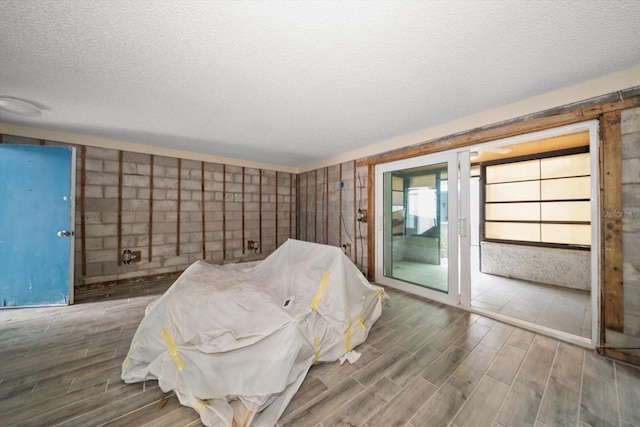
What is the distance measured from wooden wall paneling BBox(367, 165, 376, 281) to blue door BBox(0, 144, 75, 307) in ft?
14.2

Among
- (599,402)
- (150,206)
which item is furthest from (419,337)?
(150,206)

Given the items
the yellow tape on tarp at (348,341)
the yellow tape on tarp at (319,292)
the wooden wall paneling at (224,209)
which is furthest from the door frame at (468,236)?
the wooden wall paneling at (224,209)

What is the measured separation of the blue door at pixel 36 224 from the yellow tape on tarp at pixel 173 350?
8.68 ft

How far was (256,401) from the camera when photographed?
4.23ft

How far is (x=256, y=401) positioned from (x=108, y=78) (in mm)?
2808

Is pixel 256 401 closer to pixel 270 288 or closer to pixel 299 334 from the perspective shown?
pixel 299 334

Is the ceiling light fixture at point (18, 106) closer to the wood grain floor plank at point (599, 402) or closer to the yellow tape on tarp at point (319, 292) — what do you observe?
the yellow tape on tarp at point (319, 292)

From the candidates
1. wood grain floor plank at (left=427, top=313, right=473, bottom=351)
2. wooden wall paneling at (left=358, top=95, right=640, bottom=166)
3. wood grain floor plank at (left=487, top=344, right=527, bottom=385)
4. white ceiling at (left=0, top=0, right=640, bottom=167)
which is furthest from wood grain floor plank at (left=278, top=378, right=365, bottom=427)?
wooden wall paneling at (left=358, top=95, right=640, bottom=166)

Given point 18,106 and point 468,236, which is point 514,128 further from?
point 18,106

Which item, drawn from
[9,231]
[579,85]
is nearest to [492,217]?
[579,85]

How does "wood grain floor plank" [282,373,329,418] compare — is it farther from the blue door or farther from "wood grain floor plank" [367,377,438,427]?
the blue door

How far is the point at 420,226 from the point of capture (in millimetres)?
3363

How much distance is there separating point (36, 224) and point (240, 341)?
11.6 ft

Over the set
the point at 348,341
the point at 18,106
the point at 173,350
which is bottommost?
the point at 348,341
